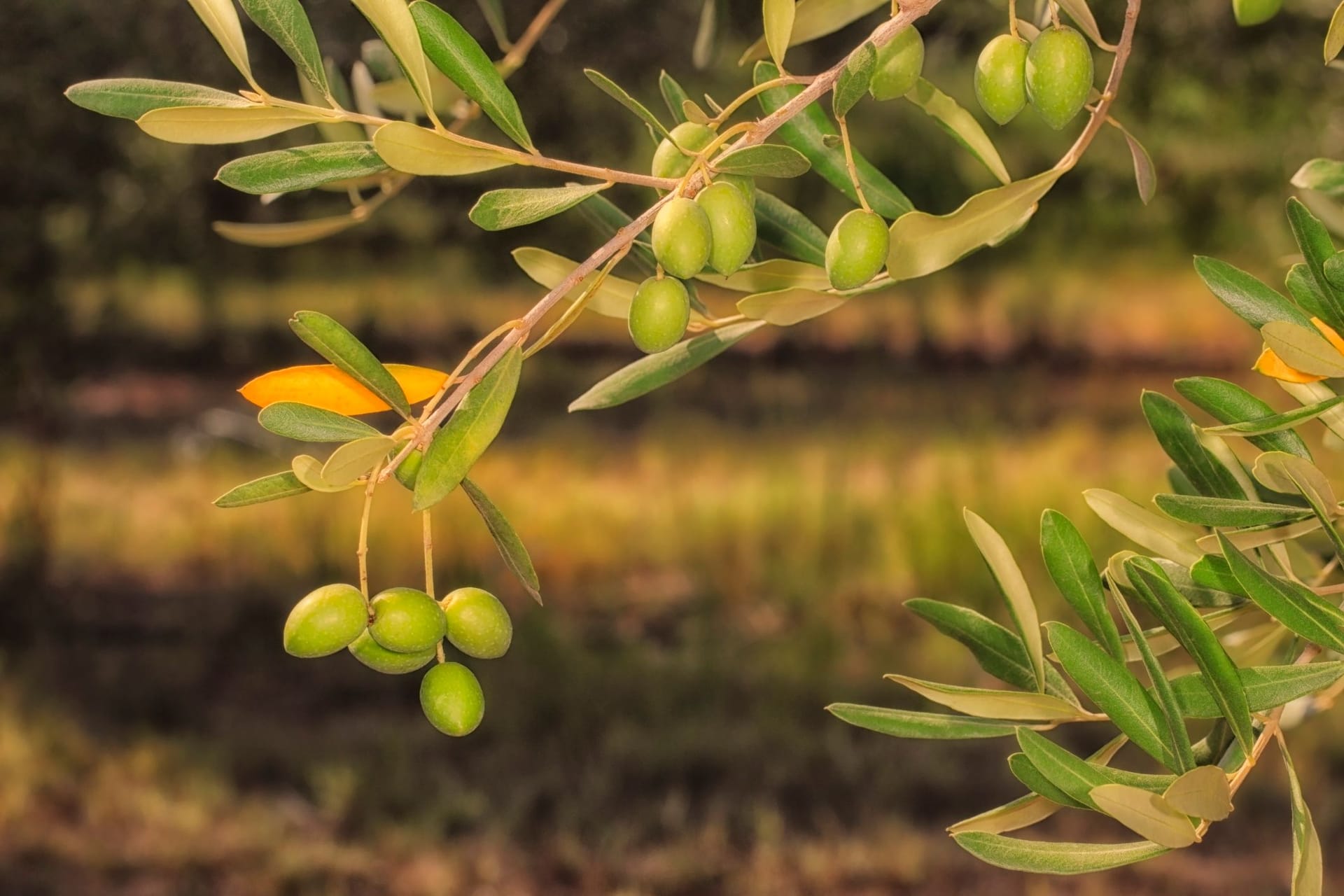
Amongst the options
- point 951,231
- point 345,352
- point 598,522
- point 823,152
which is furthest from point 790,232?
point 598,522

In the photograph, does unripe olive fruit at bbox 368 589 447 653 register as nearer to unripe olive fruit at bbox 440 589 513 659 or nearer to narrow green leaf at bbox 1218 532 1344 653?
unripe olive fruit at bbox 440 589 513 659

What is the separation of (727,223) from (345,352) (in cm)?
10

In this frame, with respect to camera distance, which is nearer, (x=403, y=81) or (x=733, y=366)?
(x=403, y=81)

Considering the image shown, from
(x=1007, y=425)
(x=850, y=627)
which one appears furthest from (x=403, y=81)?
(x=1007, y=425)

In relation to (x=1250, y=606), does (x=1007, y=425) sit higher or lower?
lower

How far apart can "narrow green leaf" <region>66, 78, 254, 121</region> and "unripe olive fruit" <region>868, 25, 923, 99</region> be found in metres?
0.18

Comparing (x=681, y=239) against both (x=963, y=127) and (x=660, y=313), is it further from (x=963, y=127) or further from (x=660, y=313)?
(x=963, y=127)

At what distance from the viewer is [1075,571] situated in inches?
17.0

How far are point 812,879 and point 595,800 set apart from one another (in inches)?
15.5

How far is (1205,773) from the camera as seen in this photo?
35 cm

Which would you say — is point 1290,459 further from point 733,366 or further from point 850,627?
point 733,366

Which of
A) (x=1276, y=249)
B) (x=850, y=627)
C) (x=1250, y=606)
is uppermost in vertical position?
(x=1250, y=606)

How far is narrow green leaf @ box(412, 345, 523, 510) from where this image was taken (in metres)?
0.33

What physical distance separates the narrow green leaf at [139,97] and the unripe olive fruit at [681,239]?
0.39ft
